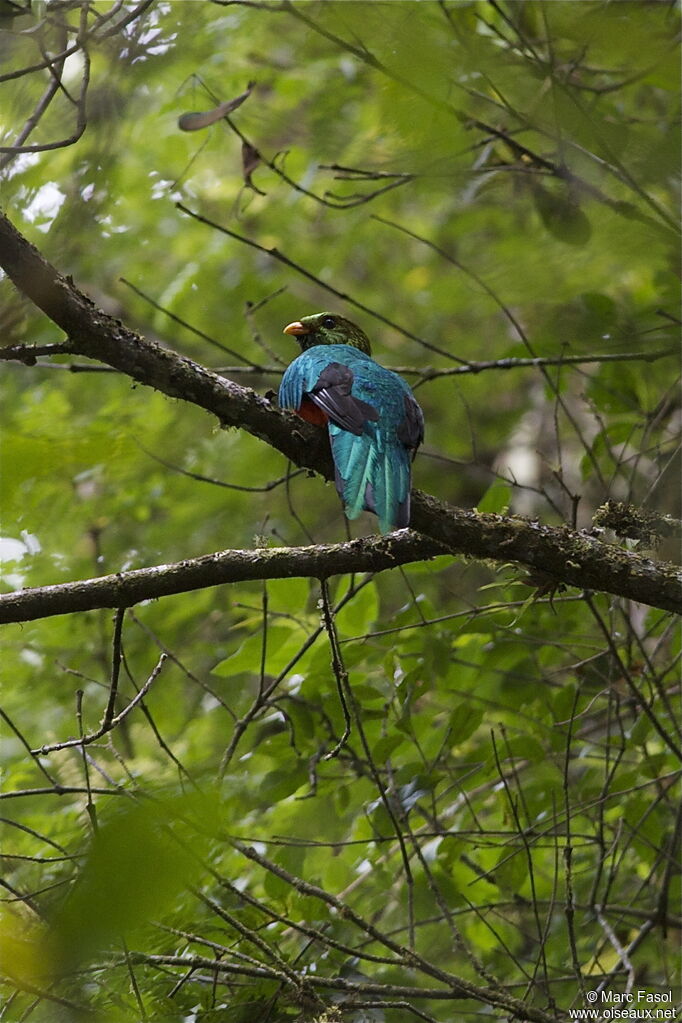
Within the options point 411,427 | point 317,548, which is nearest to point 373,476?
point 317,548

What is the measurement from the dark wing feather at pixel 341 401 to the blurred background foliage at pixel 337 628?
36cm

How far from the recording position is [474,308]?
832 cm

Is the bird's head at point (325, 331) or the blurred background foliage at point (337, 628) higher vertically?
the bird's head at point (325, 331)

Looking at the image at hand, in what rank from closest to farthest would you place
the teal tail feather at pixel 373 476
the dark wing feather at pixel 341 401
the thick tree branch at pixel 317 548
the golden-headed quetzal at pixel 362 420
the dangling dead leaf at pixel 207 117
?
the thick tree branch at pixel 317 548, the teal tail feather at pixel 373 476, the golden-headed quetzal at pixel 362 420, the dark wing feather at pixel 341 401, the dangling dead leaf at pixel 207 117

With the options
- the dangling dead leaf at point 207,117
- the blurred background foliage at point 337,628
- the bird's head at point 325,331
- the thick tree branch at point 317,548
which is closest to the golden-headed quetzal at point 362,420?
the thick tree branch at point 317,548

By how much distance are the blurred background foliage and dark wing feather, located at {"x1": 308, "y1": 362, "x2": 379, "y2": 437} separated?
0.36 metres

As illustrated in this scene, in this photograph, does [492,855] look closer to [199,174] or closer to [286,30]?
[286,30]

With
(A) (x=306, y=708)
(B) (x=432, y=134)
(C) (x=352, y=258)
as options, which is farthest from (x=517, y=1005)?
(C) (x=352, y=258)

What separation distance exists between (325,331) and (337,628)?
1.84 meters

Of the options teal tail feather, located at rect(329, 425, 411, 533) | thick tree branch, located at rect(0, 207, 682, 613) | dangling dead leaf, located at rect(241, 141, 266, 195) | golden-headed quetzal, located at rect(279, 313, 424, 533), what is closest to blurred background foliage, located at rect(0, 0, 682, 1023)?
dangling dead leaf, located at rect(241, 141, 266, 195)

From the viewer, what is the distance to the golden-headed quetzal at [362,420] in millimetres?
2830

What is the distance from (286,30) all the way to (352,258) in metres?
4.40

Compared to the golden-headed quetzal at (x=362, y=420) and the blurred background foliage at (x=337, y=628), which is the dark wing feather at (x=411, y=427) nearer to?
the golden-headed quetzal at (x=362, y=420)

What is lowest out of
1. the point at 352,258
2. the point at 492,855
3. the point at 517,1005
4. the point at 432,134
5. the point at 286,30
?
the point at 517,1005
